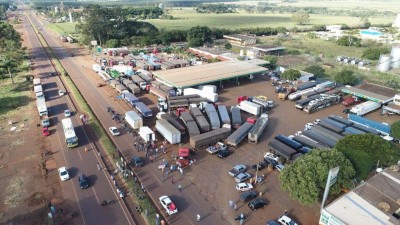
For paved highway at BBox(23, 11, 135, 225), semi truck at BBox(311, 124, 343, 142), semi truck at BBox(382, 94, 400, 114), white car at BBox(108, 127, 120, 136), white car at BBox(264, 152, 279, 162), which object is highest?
semi truck at BBox(382, 94, 400, 114)

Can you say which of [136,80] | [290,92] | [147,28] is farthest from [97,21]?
[290,92]

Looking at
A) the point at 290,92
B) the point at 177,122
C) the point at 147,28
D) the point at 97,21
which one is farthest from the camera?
the point at 147,28

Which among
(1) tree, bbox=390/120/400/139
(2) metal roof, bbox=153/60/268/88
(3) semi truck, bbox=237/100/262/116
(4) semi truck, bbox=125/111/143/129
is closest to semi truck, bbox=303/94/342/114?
(3) semi truck, bbox=237/100/262/116

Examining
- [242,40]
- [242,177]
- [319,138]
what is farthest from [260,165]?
[242,40]

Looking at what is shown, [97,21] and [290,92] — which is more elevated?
[97,21]

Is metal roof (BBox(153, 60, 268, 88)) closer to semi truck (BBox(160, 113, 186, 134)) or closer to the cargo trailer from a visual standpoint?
semi truck (BBox(160, 113, 186, 134))

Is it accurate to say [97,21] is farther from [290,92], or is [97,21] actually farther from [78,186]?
[78,186]
